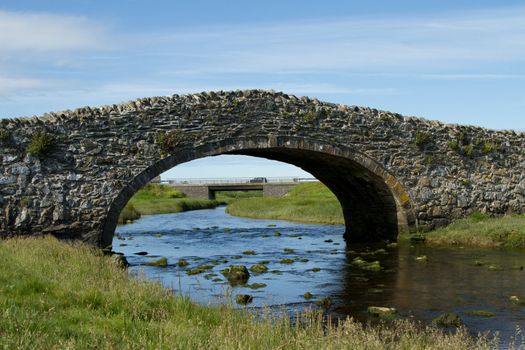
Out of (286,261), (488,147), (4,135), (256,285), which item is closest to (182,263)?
(286,261)

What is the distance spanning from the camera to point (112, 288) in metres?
10.2

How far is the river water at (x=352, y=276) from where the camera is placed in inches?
515

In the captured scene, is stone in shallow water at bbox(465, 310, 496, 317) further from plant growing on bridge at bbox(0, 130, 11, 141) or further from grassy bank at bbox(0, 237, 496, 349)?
plant growing on bridge at bbox(0, 130, 11, 141)

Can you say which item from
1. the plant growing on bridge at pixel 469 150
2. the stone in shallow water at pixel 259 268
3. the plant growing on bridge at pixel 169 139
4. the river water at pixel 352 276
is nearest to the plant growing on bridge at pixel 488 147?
the plant growing on bridge at pixel 469 150

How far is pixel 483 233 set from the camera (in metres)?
23.7

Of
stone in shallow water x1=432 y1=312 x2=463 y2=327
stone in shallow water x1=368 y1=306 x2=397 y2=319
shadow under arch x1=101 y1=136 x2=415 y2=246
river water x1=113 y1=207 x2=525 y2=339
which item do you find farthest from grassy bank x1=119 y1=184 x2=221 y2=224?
stone in shallow water x1=432 y1=312 x2=463 y2=327

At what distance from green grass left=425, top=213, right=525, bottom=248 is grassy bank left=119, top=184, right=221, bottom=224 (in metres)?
25.3

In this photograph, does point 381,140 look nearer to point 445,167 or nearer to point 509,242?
point 445,167

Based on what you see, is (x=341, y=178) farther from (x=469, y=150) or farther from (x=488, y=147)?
(x=488, y=147)

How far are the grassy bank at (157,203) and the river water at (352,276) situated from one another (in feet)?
67.4

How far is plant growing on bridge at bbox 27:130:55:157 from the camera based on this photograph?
1967 centimetres

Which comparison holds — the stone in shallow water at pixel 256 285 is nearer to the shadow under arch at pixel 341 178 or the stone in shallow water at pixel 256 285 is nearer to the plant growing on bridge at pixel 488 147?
the shadow under arch at pixel 341 178

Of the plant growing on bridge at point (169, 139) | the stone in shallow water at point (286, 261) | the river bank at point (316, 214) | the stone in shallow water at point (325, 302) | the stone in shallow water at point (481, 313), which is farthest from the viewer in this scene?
the river bank at point (316, 214)

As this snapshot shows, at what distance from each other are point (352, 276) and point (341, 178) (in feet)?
33.2
